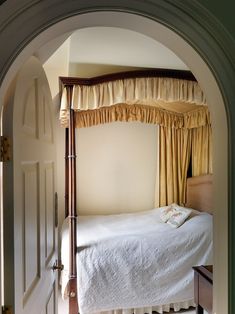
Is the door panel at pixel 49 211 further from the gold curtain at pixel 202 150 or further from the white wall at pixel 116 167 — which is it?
the gold curtain at pixel 202 150

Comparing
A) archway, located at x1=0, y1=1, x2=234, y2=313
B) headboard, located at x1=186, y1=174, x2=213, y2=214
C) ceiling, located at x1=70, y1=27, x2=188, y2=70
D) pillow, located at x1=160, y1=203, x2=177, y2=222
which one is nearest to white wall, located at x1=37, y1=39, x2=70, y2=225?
ceiling, located at x1=70, y1=27, x2=188, y2=70

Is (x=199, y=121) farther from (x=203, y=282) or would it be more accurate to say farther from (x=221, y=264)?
(x=221, y=264)

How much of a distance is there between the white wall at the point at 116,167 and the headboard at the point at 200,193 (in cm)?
57

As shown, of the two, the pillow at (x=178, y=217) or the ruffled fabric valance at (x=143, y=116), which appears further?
the ruffled fabric valance at (x=143, y=116)

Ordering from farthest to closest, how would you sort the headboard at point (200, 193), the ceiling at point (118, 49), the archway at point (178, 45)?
the headboard at point (200, 193) → the ceiling at point (118, 49) → the archway at point (178, 45)

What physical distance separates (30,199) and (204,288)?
1.19 m

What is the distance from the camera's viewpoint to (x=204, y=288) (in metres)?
1.73

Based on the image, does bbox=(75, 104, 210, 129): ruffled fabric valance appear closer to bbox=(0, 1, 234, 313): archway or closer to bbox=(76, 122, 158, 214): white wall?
bbox=(76, 122, 158, 214): white wall

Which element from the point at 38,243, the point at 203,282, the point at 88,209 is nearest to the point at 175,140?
the point at 88,209

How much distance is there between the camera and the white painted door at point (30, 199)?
42.2 inches

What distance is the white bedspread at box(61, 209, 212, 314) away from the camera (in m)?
2.62

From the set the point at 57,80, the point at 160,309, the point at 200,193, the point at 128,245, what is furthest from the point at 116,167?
the point at 160,309

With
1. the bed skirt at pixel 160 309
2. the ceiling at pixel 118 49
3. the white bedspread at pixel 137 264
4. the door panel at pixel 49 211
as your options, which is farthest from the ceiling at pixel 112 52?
the bed skirt at pixel 160 309

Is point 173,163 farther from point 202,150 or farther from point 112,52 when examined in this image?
point 112,52
